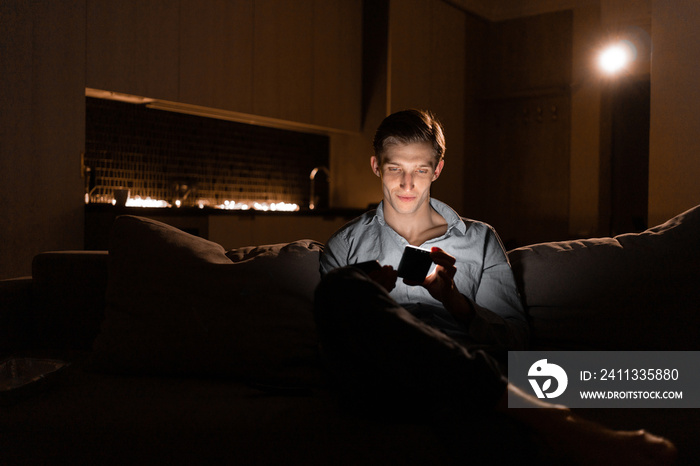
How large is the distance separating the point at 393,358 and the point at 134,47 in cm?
324

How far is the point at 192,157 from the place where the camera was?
4.55 m

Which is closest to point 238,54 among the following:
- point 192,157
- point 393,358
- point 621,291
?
point 192,157

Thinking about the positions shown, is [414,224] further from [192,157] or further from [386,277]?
[192,157]

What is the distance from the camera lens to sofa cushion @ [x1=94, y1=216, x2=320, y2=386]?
156 cm

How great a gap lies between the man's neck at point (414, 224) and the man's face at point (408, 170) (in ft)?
0.24

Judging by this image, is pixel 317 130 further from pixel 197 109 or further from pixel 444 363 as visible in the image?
pixel 444 363

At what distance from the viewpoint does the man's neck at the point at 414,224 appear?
1743 mm

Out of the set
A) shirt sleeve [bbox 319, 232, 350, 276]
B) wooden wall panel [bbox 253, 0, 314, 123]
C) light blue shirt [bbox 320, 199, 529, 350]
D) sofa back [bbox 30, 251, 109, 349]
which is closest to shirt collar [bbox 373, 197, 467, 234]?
light blue shirt [bbox 320, 199, 529, 350]

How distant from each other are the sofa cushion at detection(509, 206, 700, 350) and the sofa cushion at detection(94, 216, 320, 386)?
666mm

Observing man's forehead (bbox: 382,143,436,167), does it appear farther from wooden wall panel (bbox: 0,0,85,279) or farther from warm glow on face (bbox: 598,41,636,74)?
wooden wall panel (bbox: 0,0,85,279)

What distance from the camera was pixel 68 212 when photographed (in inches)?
133

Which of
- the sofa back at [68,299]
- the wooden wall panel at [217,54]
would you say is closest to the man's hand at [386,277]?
the sofa back at [68,299]

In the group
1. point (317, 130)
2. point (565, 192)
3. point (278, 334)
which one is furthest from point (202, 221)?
point (565, 192)

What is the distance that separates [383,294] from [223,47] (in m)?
3.53
